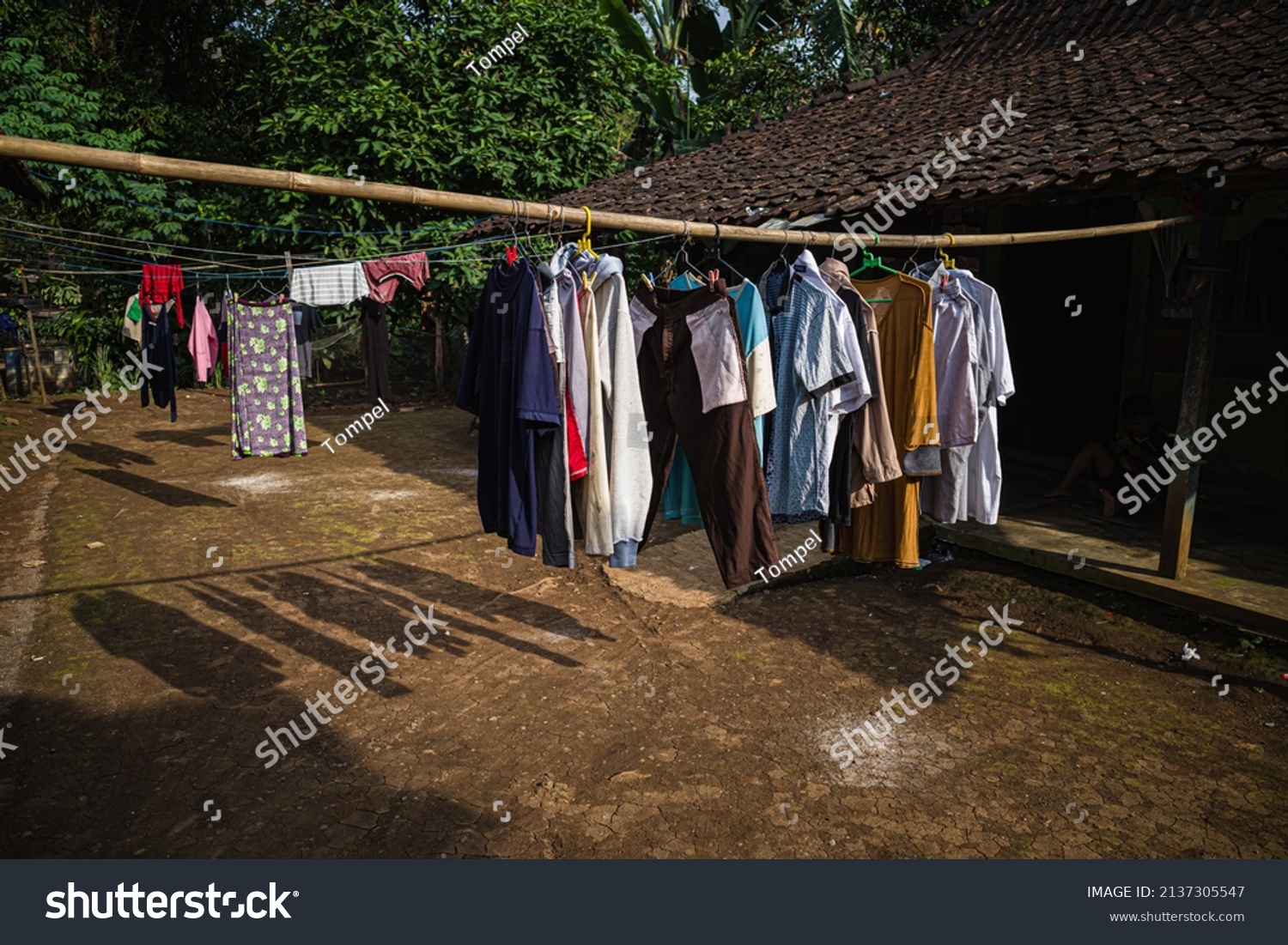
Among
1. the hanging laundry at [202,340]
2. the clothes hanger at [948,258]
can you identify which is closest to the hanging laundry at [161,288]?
the hanging laundry at [202,340]

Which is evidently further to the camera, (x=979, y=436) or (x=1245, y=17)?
(x=1245, y=17)

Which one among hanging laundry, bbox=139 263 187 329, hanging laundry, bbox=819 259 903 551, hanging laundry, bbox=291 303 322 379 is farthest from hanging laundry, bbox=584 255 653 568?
hanging laundry, bbox=139 263 187 329

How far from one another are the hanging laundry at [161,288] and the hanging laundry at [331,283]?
168cm

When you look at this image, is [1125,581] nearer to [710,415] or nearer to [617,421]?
[710,415]

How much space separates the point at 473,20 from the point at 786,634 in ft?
38.0

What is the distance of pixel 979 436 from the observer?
4879 millimetres

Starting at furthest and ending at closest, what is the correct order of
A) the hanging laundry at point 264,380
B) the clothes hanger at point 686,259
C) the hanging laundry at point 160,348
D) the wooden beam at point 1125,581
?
the hanging laundry at point 160,348, the hanging laundry at point 264,380, the wooden beam at point 1125,581, the clothes hanger at point 686,259

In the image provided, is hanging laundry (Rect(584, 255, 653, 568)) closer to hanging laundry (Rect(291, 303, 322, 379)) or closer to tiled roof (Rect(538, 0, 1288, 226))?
tiled roof (Rect(538, 0, 1288, 226))

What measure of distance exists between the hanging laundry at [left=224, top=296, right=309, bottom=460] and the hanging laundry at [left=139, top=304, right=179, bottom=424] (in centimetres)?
251

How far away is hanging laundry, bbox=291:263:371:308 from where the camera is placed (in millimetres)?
8938

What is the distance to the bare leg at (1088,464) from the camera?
7.77 metres

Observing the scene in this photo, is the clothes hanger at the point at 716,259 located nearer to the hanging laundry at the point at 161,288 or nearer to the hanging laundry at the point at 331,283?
the hanging laundry at the point at 331,283

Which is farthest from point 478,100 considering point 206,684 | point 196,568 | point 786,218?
point 206,684

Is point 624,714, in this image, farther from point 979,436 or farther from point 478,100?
point 478,100
